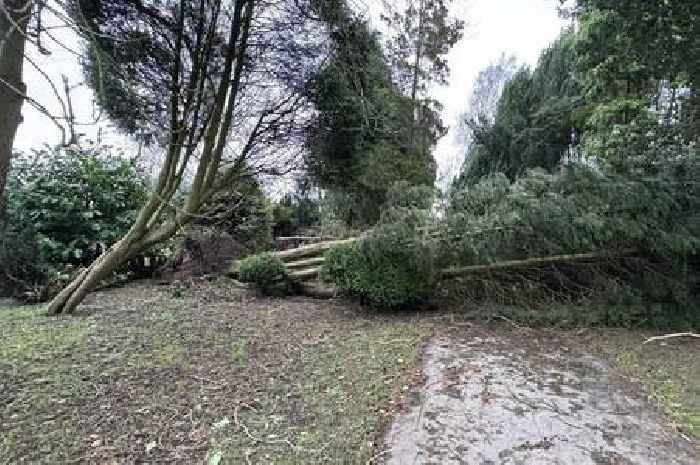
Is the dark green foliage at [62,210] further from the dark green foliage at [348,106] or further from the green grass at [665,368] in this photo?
the green grass at [665,368]

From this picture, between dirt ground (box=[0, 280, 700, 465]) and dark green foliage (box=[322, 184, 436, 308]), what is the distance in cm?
26

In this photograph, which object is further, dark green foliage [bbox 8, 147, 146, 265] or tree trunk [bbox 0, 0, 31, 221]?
dark green foliage [bbox 8, 147, 146, 265]

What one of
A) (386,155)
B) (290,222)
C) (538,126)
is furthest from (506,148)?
(290,222)

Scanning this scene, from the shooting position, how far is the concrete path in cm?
192

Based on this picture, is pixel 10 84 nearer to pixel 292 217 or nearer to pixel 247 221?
pixel 247 221

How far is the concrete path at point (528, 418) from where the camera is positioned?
1.92 meters

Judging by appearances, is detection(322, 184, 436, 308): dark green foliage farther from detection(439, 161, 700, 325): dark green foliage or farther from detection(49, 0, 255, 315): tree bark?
detection(49, 0, 255, 315): tree bark

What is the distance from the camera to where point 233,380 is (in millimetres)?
2680

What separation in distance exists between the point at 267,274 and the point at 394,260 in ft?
5.79

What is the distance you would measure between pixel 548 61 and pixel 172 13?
988 centimetres

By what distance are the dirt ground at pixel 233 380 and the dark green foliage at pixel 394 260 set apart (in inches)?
10.2

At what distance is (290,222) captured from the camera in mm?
9445

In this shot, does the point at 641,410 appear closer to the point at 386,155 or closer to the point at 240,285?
the point at 240,285

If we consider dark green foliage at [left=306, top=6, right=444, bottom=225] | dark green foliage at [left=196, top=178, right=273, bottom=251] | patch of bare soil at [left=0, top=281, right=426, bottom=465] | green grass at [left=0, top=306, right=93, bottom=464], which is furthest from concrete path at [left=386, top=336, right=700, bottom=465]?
dark green foliage at [left=196, top=178, right=273, bottom=251]
